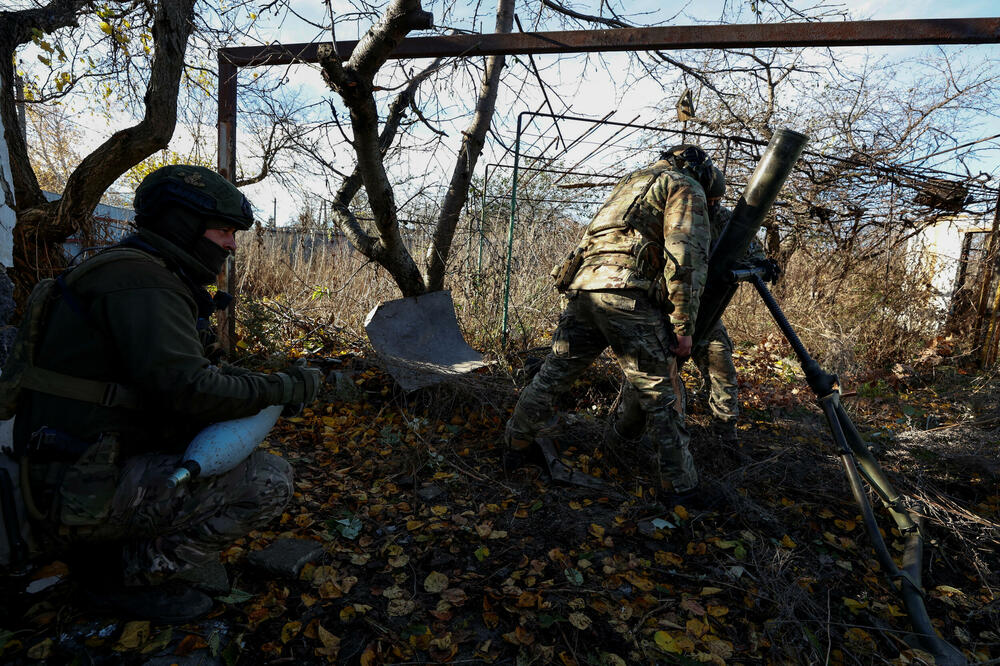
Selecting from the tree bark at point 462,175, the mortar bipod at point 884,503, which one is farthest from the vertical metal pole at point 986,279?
the tree bark at point 462,175

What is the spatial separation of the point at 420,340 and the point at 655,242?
219cm

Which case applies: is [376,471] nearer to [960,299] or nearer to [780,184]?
[780,184]

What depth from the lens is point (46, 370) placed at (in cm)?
165

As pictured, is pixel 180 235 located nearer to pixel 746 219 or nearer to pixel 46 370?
pixel 46 370

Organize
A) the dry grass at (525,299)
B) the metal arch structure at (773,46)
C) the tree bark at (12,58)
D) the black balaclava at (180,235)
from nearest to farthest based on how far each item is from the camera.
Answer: the black balaclava at (180,235)
the metal arch structure at (773,46)
the tree bark at (12,58)
the dry grass at (525,299)

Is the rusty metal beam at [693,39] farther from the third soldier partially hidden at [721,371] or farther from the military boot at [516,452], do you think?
the military boot at [516,452]

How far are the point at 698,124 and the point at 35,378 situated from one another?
7.49 meters

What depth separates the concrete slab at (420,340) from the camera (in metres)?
4.09

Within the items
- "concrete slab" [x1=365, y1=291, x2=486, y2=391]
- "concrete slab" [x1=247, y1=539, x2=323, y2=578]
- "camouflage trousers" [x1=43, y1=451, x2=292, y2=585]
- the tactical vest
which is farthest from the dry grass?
the tactical vest

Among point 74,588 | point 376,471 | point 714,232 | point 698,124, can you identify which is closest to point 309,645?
point 74,588

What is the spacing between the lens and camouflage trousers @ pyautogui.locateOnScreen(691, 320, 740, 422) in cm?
376

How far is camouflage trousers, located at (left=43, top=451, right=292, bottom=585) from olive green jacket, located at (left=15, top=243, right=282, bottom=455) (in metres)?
0.19

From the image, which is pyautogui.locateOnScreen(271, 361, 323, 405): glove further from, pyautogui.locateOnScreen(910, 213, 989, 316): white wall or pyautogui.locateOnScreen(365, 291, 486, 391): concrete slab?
pyautogui.locateOnScreen(910, 213, 989, 316): white wall

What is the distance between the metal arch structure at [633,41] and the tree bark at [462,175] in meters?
0.96
